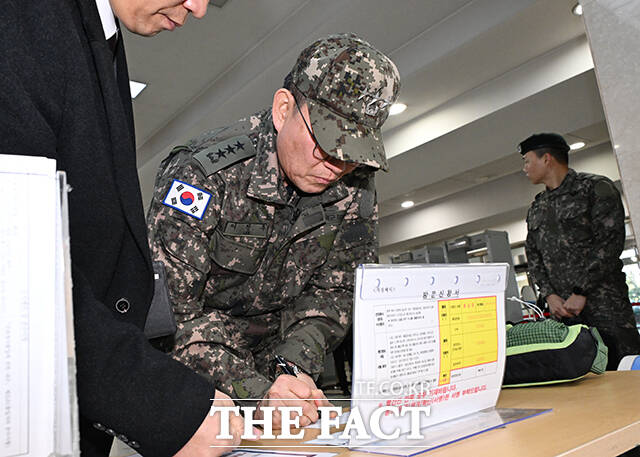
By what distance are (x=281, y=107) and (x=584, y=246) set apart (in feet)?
6.97

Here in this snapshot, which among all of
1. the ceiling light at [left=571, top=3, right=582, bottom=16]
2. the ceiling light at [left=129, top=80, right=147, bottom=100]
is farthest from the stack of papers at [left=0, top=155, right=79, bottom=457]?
the ceiling light at [left=129, top=80, right=147, bottom=100]

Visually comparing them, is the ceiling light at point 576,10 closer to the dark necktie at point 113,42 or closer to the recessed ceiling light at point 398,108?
the recessed ceiling light at point 398,108

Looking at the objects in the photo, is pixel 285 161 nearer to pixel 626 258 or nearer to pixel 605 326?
pixel 605 326

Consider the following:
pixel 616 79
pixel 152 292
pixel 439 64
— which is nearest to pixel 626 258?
pixel 439 64

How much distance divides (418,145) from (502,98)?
887 mm

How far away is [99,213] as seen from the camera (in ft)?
2.03

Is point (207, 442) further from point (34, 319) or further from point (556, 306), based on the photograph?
point (556, 306)

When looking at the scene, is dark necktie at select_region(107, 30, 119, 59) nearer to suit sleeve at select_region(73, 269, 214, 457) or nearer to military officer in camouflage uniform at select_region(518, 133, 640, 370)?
suit sleeve at select_region(73, 269, 214, 457)

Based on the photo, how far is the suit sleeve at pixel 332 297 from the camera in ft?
3.83

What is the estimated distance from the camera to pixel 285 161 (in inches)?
49.9

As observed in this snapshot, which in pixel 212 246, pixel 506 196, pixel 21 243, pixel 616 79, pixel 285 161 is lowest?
pixel 21 243

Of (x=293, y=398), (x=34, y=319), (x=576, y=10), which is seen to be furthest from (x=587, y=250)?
(x=34, y=319)

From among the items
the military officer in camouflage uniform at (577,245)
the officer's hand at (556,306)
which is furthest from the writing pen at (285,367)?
the officer's hand at (556,306)

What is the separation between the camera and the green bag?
3.35 feet
